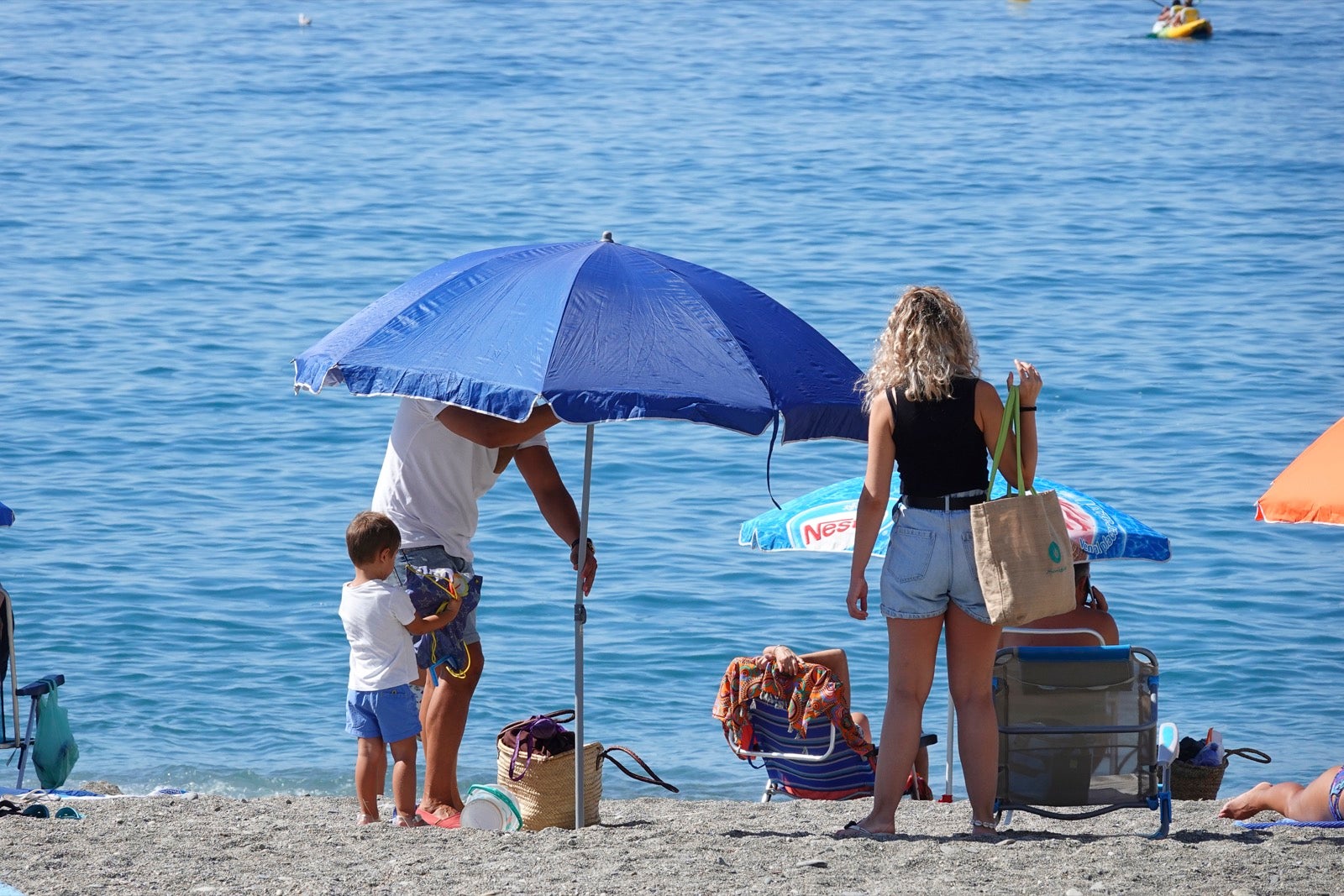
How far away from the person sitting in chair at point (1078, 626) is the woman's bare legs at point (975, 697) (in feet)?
2.62

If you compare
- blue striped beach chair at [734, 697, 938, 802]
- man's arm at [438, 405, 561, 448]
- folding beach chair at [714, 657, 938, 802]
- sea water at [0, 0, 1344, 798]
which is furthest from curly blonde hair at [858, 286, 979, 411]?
sea water at [0, 0, 1344, 798]

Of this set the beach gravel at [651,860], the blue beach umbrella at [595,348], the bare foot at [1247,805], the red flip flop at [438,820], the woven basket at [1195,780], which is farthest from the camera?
the woven basket at [1195,780]

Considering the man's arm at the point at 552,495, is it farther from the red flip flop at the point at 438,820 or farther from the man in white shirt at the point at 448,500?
the red flip flop at the point at 438,820

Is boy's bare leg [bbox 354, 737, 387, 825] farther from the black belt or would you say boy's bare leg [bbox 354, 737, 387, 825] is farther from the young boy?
the black belt

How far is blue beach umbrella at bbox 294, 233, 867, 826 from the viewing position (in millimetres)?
4402

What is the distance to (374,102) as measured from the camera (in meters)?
33.1

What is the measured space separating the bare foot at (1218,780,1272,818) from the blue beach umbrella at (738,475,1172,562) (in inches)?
36.0

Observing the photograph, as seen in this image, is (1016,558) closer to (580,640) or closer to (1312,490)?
(1312,490)

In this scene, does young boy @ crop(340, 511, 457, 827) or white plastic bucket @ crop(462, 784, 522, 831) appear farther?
white plastic bucket @ crop(462, 784, 522, 831)

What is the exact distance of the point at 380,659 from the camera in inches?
197

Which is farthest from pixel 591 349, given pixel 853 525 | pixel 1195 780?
pixel 1195 780

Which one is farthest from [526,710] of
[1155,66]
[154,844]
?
[1155,66]

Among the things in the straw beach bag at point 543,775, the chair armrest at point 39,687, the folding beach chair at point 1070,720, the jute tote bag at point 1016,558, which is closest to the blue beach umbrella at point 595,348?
the jute tote bag at point 1016,558

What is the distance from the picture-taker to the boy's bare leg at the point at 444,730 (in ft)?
17.1
